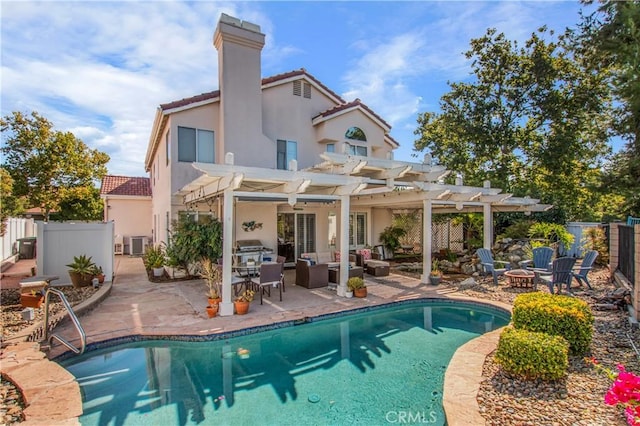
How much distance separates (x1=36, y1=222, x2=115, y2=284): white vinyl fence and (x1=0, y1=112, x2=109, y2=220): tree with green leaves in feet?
51.5

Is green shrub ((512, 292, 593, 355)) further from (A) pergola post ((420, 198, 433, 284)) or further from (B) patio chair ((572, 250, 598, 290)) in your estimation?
(A) pergola post ((420, 198, 433, 284))

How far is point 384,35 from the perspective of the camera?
12570 millimetres

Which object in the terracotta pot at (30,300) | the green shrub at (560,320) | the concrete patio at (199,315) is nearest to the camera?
the concrete patio at (199,315)

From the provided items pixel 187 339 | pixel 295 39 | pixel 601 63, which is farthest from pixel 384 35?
pixel 187 339

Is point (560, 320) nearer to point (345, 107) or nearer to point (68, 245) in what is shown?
point (345, 107)

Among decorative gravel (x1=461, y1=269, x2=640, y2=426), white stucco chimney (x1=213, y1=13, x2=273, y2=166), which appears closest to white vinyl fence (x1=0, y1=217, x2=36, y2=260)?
white stucco chimney (x1=213, y1=13, x2=273, y2=166)

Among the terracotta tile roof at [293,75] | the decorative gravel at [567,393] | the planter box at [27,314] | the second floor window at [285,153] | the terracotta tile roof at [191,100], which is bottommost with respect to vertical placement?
the decorative gravel at [567,393]

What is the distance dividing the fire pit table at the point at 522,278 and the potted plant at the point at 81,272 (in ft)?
48.6

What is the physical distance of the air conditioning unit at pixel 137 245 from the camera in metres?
23.2

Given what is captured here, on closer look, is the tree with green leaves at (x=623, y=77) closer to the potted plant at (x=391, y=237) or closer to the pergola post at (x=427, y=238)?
the pergola post at (x=427, y=238)

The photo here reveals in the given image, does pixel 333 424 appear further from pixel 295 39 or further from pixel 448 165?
pixel 448 165

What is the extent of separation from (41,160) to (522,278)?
30633mm

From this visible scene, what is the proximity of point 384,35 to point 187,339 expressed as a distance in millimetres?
12021

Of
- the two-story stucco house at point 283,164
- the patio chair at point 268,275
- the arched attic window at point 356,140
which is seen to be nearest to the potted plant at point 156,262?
the two-story stucco house at point 283,164
